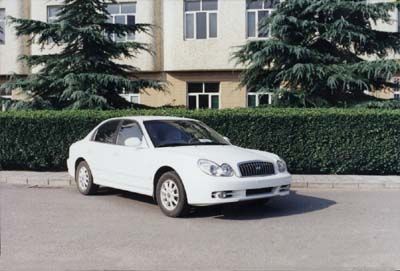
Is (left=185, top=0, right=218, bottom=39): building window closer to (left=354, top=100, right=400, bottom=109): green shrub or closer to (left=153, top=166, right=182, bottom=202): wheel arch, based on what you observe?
(left=354, top=100, right=400, bottom=109): green shrub

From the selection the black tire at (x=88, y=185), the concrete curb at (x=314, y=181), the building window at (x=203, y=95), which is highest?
the building window at (x=203, y=95)

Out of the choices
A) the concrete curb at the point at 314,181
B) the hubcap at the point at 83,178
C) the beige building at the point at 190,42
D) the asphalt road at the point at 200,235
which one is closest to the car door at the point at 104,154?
the hubcap at the point at 83,178

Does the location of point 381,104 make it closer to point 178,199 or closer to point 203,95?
point 178,199

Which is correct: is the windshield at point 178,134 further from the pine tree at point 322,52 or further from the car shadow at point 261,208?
the pine tree at point 322,52

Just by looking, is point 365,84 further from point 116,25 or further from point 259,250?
point 259,250

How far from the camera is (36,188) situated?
10.8 m

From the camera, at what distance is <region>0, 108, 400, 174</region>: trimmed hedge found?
12078 mm

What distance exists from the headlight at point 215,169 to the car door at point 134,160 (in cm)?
104

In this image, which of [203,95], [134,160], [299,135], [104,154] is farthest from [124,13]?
[134,160]

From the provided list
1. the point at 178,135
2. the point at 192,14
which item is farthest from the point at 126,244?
the point at 192,14

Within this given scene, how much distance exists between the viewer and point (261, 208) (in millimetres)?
8305

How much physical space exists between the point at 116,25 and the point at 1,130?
523cm

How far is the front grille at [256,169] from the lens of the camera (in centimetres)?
744

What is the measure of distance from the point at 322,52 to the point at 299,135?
3919mm
